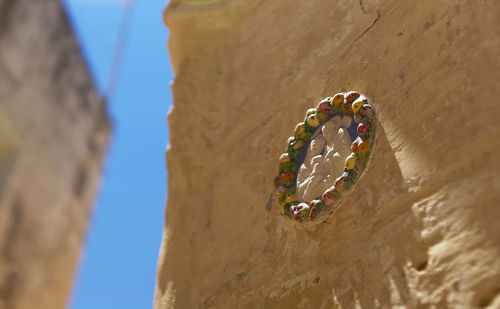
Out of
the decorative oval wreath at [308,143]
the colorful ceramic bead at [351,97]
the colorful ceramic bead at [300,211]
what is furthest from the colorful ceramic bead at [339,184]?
the colorful ceramic bead at [351,97]

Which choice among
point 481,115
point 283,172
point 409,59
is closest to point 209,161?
point 283,172

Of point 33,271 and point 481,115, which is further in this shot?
point 33,271

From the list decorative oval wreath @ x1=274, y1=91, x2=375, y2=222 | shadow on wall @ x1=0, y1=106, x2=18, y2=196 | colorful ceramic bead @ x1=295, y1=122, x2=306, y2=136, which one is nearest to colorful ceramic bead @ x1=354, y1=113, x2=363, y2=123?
decorative oval wreath @ x1=274, y1=91, x2=375, y2=222

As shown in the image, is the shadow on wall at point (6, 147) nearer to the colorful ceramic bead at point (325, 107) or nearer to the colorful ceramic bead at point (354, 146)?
the colorful ceramic bead at point (325, 107)

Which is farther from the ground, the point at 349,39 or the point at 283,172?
the point at 349,39

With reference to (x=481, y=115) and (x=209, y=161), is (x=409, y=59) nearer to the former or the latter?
(x=481, y=115)

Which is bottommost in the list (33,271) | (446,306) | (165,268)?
(446,306)

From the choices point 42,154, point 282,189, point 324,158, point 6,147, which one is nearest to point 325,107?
point 324,158

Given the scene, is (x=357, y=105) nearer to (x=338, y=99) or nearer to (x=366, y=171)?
(x=338, y=99)
